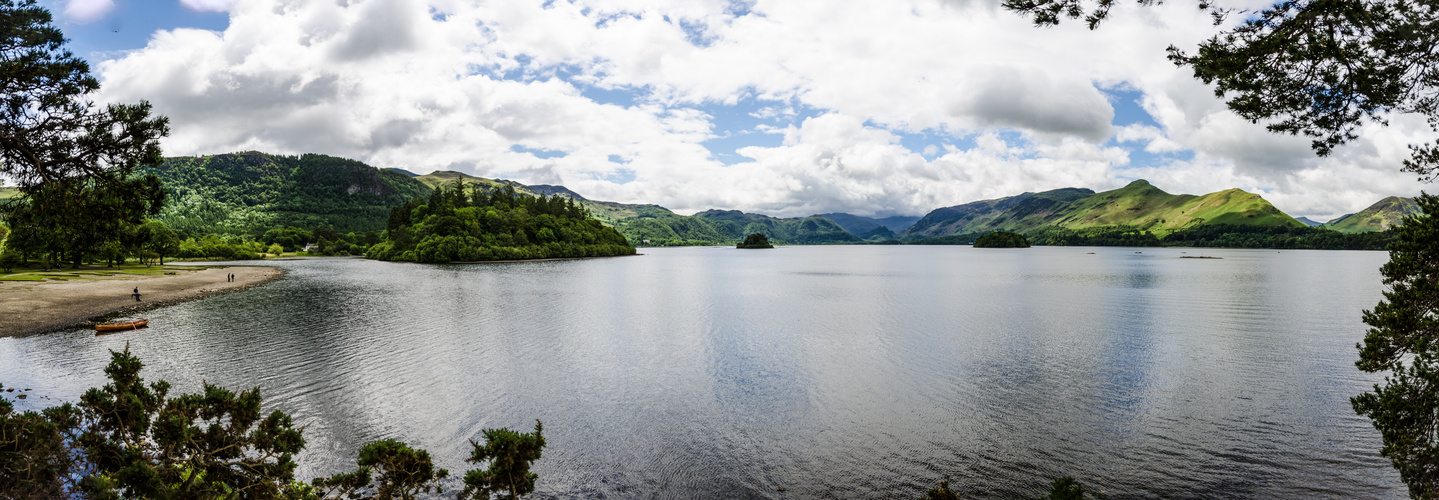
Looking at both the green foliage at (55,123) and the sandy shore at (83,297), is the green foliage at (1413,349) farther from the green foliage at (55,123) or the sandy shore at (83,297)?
the sandy shore at (83,297)

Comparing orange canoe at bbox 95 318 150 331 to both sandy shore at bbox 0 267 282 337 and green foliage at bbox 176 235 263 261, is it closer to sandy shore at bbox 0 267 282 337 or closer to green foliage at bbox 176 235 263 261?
sandy shore at bbox 0 267 282 337

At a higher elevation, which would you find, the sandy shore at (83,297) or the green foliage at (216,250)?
the green foliage at (216,250)

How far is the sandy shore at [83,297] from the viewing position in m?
39.5

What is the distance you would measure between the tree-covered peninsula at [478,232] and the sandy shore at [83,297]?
231 feet

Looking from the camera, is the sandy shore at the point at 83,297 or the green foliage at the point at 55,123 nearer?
the green foliage at the point at 55,123

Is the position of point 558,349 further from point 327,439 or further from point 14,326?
point 14,326

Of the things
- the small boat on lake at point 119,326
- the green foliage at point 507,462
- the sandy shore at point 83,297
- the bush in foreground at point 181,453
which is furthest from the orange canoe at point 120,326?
the green foliage at point 507,462

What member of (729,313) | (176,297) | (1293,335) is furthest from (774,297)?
(176,297)

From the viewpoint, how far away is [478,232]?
523 ft

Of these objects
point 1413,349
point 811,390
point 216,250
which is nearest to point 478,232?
point 216,250

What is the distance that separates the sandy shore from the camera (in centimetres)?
3947

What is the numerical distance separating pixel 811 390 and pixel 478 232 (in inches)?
6036

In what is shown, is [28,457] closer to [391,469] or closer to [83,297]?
[391,469]

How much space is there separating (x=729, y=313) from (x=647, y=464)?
35299mm
